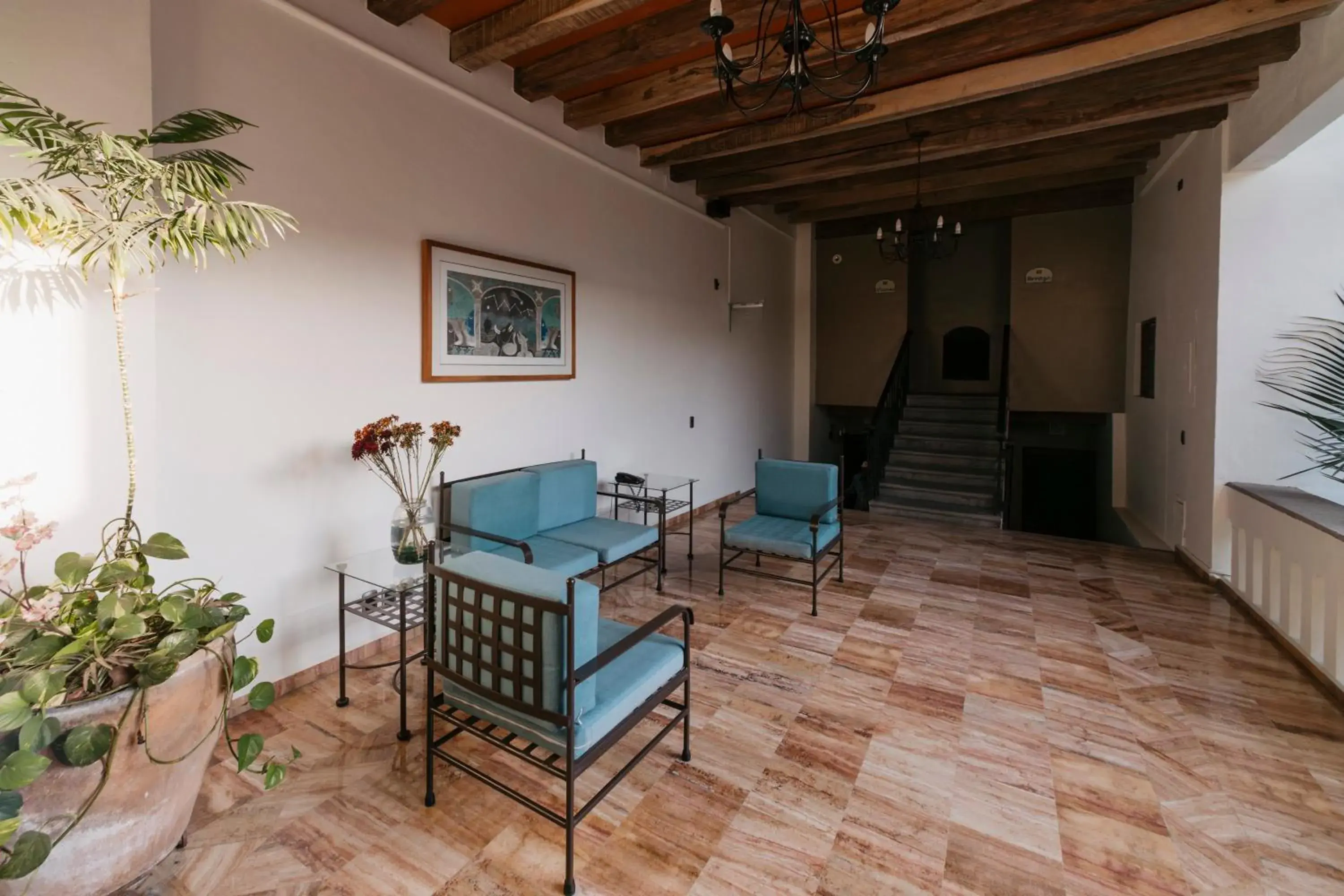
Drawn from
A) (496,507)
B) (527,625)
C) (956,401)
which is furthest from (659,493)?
(956,401)

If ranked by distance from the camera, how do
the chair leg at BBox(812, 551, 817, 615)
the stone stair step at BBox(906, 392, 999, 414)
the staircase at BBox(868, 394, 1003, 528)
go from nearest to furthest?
the chair leg at BBox(812, 551, 817, 615)
the staircase at BBox(868, 394, 1003, 528)
the stone stair step at BBox(906, 392, 999, 414)

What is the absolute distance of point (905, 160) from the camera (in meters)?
5.35

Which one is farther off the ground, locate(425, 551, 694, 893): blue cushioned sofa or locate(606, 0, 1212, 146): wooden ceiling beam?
locate(606, 0, 1212, 146): wooden ceiling beam

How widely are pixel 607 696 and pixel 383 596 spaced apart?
58.0 inches

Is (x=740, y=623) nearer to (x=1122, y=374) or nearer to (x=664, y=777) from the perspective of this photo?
(x=664, y=777)

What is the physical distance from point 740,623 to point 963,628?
1.41 meters

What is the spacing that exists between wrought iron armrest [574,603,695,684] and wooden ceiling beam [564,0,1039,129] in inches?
124

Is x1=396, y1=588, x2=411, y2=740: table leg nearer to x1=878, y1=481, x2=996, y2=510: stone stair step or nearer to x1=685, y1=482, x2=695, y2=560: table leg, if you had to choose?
x1=685, y1=482, x2=695, y2=560: table leg

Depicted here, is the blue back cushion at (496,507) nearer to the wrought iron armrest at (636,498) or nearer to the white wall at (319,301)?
the white wall at (319,301)

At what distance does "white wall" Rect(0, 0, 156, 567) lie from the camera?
189cm

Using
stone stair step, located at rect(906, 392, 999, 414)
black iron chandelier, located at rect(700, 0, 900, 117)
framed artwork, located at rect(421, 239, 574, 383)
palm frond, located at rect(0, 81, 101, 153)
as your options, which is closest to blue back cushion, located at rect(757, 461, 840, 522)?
framed artwork, located at rect(421, 239, 574, 383)

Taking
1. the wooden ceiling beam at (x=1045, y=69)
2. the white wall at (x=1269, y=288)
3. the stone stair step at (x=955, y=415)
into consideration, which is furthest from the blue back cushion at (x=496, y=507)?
the stone stair step at (x=955, y=415)

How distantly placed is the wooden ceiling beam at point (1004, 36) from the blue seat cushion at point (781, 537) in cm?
302

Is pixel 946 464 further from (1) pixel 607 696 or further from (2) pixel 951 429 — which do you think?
(1) pixel 607 696
